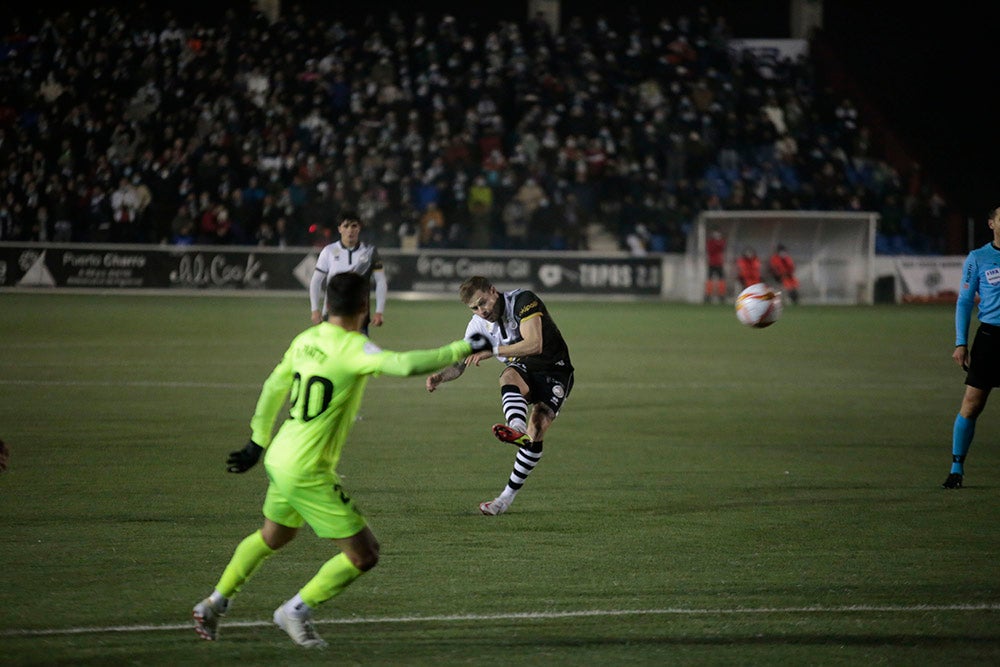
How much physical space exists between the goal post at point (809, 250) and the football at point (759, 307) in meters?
23.1

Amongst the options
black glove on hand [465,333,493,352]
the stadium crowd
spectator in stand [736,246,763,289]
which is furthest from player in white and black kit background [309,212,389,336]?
spectator in stand [736,246,763,289]

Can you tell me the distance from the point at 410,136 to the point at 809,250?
1115cm

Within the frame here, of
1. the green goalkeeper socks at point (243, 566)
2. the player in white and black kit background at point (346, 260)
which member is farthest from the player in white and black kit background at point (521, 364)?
the player in white and black kit background at point (346, 260)

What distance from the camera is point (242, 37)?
36.4 meters

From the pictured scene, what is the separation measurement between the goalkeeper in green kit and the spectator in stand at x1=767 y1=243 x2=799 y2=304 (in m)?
29.0

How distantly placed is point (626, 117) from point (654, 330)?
12.5m

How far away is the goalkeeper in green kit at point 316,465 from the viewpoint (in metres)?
5.32

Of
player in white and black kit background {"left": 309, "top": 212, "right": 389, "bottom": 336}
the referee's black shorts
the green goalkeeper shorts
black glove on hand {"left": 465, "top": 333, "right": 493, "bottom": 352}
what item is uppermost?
player in white and black kit background {"left": 309, "top": 212, "right": 389, "bottom": 336}

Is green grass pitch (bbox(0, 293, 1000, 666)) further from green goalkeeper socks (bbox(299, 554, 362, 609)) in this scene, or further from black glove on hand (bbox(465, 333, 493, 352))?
black glove on hand (bbox(465, 333, 493, 352))

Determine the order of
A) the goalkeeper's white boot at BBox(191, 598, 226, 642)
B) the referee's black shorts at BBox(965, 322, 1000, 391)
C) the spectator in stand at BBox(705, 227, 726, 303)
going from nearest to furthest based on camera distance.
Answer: the goalkeeper's white boot at BBox(191, 598, 226, 642)
the referee's black shorts at BBox(965, 322, 1000, 391)
the spectator in stand at BBox(705, 227, 726, 303)

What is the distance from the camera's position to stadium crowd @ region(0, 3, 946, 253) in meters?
Answer: 32.0

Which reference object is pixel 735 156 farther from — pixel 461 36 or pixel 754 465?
pixel 754 465

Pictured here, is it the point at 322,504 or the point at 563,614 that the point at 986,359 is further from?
the point at 322,504

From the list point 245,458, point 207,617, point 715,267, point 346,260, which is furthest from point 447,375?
point 715,267
